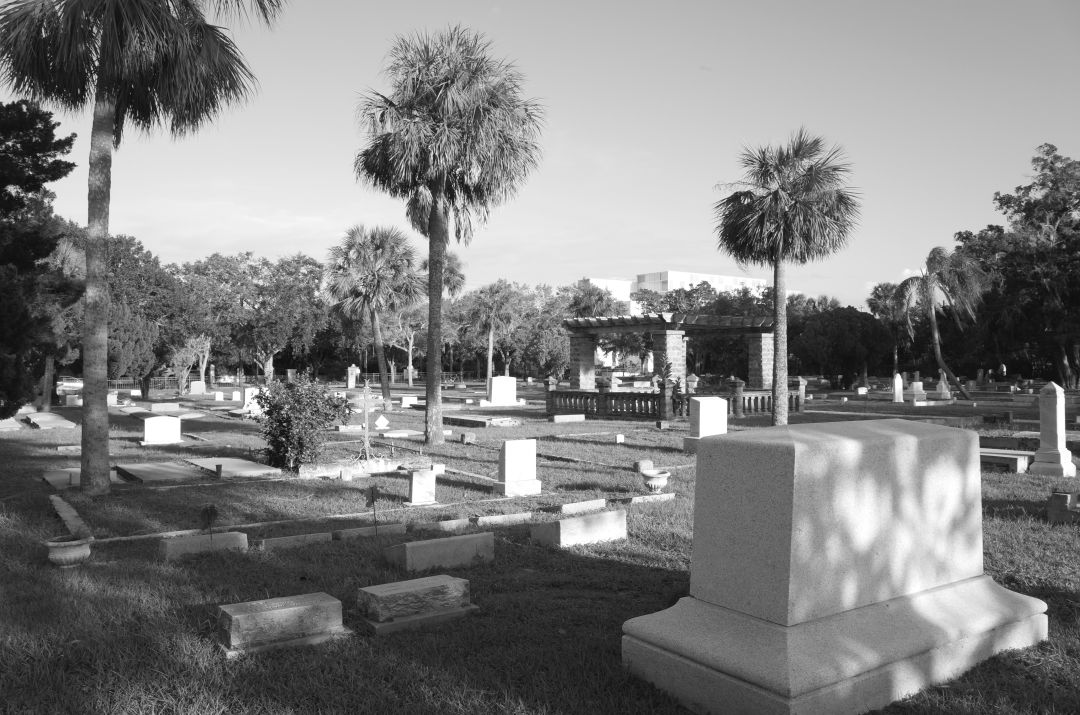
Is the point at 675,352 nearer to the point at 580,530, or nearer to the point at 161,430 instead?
the point at 161,430

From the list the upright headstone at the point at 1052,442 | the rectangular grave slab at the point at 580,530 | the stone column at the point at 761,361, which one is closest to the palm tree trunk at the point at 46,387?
the stone column at the point at 761,361

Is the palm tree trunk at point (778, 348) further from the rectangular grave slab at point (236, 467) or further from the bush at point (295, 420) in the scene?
the rectangular grave slab at point (236, 467)

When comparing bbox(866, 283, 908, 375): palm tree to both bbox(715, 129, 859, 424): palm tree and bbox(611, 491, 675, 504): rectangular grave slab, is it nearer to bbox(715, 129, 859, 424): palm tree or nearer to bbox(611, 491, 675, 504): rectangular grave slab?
bbox(715, 129, 859, 424): palm tree

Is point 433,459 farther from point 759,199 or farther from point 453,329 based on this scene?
point 453,329

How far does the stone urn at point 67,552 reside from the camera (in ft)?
22.5

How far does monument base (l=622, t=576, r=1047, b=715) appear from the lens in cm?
365

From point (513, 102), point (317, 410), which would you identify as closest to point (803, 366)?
point (513, 102)

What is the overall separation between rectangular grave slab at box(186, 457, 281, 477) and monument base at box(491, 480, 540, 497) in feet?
13.3

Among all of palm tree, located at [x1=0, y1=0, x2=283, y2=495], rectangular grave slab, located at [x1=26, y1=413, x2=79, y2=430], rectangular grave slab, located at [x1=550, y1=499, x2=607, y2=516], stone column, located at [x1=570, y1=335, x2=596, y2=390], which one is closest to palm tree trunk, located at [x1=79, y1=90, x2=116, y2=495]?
palm tree, located at [x1=0, y1=0, x2=283, y2=495]

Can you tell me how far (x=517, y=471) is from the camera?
37.4 ft

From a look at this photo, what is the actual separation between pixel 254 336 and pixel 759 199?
135 ft

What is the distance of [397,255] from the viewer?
110ft

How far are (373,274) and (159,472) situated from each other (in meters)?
20.4

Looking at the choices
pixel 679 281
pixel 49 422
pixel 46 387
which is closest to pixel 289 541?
pixel 49 422
